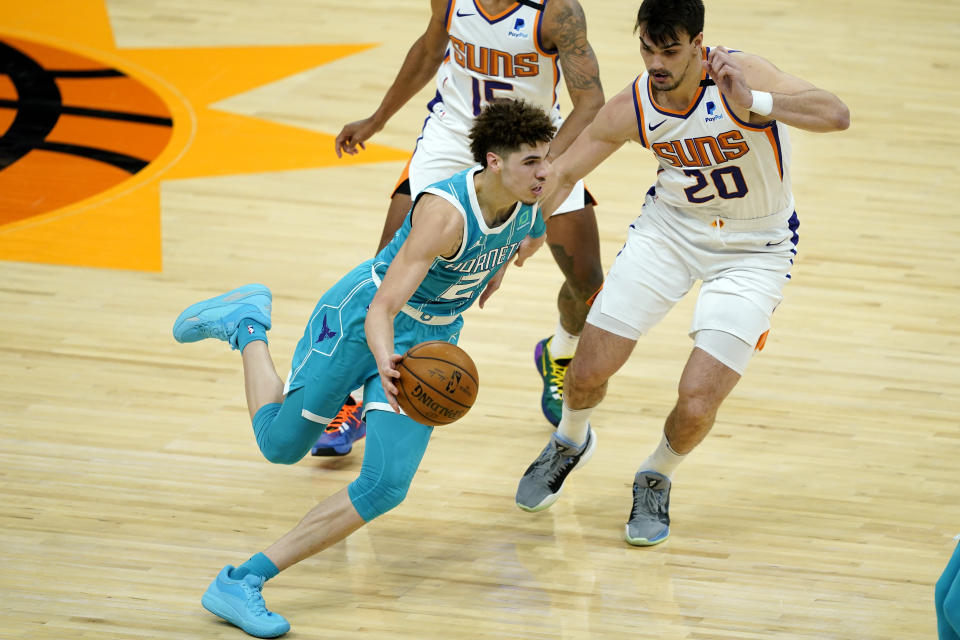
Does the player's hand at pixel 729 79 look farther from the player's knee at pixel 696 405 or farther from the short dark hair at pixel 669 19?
the player's knee at pixel 696 405

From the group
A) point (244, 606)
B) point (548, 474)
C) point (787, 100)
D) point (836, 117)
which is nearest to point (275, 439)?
point (244, 606)

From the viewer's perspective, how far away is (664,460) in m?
4.57

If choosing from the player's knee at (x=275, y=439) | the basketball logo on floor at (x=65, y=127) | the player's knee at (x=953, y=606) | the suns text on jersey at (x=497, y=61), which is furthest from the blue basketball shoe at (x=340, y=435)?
the basketball logo on floor at (x=65, y=127)

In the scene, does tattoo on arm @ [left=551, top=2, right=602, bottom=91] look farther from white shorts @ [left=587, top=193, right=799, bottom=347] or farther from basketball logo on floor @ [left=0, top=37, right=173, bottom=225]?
basketball logo on floor @ [left=0, top=37, right=173, bottom=225]

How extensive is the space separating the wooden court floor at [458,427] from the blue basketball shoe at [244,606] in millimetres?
81

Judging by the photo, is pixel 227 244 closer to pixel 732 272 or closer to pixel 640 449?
pixel 640 449

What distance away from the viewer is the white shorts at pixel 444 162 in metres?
5.14

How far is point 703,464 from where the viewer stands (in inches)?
202

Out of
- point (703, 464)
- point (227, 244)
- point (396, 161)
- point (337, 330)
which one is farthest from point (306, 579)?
point (396, 161)

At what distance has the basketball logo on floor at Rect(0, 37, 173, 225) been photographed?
748 centimetres

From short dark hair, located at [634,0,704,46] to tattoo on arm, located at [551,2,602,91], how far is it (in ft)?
2.48

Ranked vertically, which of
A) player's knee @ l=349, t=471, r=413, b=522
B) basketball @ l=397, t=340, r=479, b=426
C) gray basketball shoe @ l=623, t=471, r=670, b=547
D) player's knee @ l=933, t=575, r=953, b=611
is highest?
player's knee @ l=933, t=575, r=953, b=611

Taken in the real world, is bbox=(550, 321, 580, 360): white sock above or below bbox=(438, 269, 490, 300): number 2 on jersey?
below

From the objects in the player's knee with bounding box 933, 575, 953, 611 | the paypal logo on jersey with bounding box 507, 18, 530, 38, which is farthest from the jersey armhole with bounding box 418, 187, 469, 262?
the player's knee with bounding box 933, 575, 953, 611
